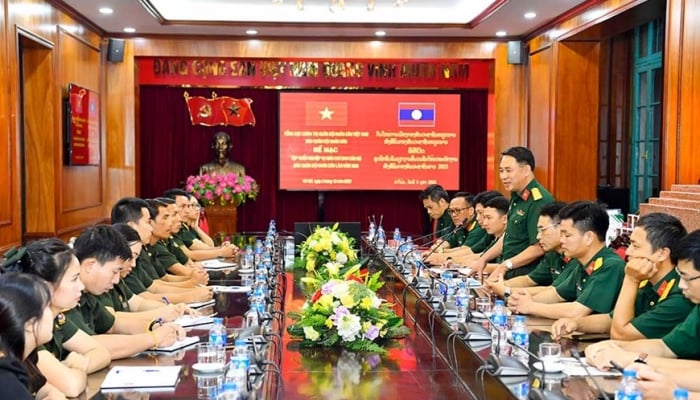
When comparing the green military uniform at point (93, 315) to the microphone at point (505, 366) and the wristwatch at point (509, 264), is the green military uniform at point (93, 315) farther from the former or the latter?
the wristwatch at point (509, 264)

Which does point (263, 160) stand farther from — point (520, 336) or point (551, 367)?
point (551, 367)

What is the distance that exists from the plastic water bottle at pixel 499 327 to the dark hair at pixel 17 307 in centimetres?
125

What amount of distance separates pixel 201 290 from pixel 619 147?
5.70 metres

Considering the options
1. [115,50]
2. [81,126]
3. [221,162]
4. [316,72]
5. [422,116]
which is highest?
[115,50]

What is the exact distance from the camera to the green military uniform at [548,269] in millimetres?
3693

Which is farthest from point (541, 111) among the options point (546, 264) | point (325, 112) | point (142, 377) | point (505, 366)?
point (142, 377)

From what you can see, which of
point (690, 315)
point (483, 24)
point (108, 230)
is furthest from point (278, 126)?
point (690, 315)

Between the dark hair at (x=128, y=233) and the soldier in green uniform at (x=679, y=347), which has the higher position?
the dark hair at (x=128, y=233)

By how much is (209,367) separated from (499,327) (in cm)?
88

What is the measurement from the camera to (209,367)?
2203mm

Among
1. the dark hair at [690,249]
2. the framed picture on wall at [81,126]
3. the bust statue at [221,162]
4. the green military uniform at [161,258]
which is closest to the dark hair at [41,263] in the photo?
the dark hair at [690,249]

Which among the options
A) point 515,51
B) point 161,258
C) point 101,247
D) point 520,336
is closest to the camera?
point 520,336

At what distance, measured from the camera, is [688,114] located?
5207 mm

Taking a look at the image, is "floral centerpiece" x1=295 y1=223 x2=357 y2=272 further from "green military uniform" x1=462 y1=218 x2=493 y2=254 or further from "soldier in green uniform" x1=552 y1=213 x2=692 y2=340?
"soldier in green uniform" x1=552 y1=213 x2=692 y2=340
